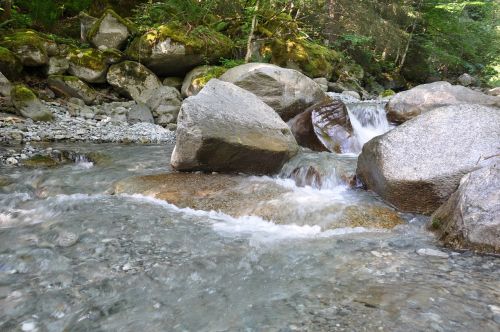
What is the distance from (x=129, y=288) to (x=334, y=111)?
19.3 feet

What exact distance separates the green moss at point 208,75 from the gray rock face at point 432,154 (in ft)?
20.5

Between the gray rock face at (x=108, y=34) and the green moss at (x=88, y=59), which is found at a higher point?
the gray rock face at (x=108, y=34)

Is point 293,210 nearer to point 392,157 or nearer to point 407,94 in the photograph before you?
point 392,157

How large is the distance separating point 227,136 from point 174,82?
21.2ft

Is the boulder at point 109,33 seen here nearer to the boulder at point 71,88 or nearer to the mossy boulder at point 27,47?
the mossy boulder at point 27,47

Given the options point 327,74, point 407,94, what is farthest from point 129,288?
point 327,74

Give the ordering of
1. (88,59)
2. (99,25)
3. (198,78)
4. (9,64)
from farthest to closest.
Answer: (99,25)
(198,78)
(88,59)
(9,64)

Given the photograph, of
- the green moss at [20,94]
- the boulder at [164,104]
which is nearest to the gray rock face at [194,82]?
the boulder at [164,104]

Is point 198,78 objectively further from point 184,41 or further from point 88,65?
point 88,65

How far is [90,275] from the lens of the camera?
281 cm

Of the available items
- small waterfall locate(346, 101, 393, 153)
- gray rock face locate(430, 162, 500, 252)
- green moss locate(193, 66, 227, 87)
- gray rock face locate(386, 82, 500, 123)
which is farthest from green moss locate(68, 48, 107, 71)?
gray rock face locate(430, 162, 500, 252)

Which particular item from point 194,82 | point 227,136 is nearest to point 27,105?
point 194,82

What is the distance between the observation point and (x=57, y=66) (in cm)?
973

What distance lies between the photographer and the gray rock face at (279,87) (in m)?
8.34
